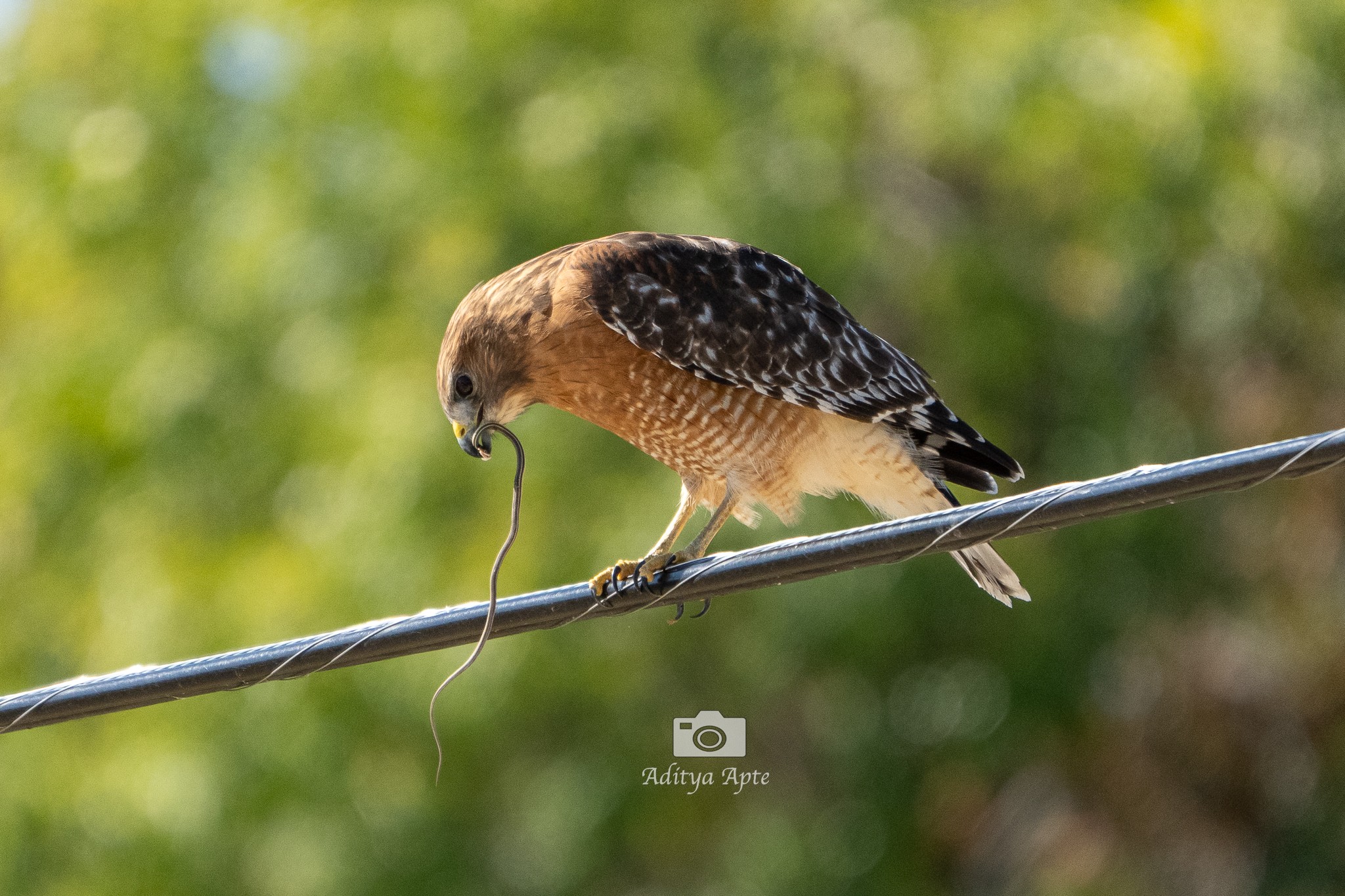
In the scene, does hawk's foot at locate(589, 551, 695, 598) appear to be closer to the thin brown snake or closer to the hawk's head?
the thin brown snake

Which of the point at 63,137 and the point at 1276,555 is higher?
the point at 63,137

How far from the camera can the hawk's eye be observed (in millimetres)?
4293

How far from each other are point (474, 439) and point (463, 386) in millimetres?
150

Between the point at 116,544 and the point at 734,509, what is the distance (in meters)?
5.25

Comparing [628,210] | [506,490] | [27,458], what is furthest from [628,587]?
[27,458]

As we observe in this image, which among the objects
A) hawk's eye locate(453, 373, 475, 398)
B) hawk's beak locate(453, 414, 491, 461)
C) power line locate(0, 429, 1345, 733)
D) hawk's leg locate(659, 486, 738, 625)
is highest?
hawk's eye locate(453, 373, 475, 398)

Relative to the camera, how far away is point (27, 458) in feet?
29.4

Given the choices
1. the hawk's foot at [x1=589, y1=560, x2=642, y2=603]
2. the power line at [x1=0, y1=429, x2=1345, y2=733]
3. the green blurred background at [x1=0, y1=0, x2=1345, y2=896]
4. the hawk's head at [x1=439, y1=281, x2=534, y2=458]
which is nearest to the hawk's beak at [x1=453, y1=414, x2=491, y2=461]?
the hawk's head at [x1=439, y1=281, x2=534, y2=458]

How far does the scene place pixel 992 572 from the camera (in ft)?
14.7

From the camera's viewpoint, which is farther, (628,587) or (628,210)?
(628,210)

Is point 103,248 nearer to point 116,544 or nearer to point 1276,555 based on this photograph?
point 116,544

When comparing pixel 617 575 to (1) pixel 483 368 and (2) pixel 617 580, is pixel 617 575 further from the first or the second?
(1) pixel 483 368

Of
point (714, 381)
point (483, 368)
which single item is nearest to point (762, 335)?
point (714, 381)

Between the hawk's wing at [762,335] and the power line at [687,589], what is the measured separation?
1121 millimetres
